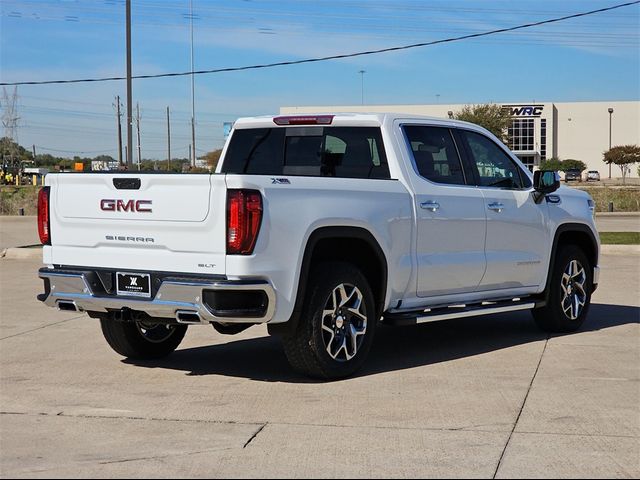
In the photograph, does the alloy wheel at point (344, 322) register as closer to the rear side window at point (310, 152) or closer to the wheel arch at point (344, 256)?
the wheel arch at point (344, 256)

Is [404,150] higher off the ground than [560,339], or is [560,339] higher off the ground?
[404,150]

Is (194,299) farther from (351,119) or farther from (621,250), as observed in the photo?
(621,250)

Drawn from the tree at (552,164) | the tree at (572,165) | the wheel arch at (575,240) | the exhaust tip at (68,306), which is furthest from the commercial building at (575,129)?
the exhaust tip at (68,306)

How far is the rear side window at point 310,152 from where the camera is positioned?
8922mm

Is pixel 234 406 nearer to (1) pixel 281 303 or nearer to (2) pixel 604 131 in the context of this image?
(1) pixel 281 303

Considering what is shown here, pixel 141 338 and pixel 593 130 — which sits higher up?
pixel 593 130

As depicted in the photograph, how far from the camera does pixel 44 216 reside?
8219mm

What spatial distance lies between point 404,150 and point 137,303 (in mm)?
2743

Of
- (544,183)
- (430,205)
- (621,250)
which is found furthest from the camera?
(621,250)

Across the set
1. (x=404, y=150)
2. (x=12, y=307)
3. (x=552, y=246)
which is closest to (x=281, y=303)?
(x=404, y=150)

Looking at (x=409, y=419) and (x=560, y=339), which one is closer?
(x=409, y=419)

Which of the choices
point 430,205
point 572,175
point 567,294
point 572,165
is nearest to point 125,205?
point 430,205

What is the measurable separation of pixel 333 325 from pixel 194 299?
1219 mm

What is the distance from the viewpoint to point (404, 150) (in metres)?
8.88
